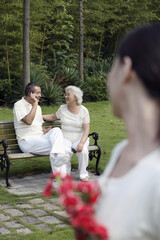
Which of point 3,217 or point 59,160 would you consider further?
point 59,160

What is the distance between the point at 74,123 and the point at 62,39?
1549 cm

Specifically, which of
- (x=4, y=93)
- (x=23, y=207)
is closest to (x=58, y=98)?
(x=4, y=93)

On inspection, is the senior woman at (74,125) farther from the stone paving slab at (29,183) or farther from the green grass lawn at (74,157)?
the green grass lawn at (74,157)

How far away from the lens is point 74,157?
8.22 metres

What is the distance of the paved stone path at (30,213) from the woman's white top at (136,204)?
3.14 meters

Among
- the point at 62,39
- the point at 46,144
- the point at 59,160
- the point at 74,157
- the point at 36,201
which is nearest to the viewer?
the point at 36,201

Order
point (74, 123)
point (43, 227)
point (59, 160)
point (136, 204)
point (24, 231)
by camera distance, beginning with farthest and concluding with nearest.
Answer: point (74, 123) → point (59, 160) → point (43, 227) → point (24, 231) → point (136, 204)

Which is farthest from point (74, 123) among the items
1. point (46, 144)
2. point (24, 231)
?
point (24, 231)

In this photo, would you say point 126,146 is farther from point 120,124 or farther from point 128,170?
point 120,124

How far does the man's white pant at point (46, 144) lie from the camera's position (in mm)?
6353

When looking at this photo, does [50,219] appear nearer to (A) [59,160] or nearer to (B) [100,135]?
(A) [59,160]

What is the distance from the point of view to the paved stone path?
4.49 metres

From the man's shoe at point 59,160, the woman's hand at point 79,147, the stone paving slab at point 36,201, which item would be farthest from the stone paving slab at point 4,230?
the woman's hand at point 79,147

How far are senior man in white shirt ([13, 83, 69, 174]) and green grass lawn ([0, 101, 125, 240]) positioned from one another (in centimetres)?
63
